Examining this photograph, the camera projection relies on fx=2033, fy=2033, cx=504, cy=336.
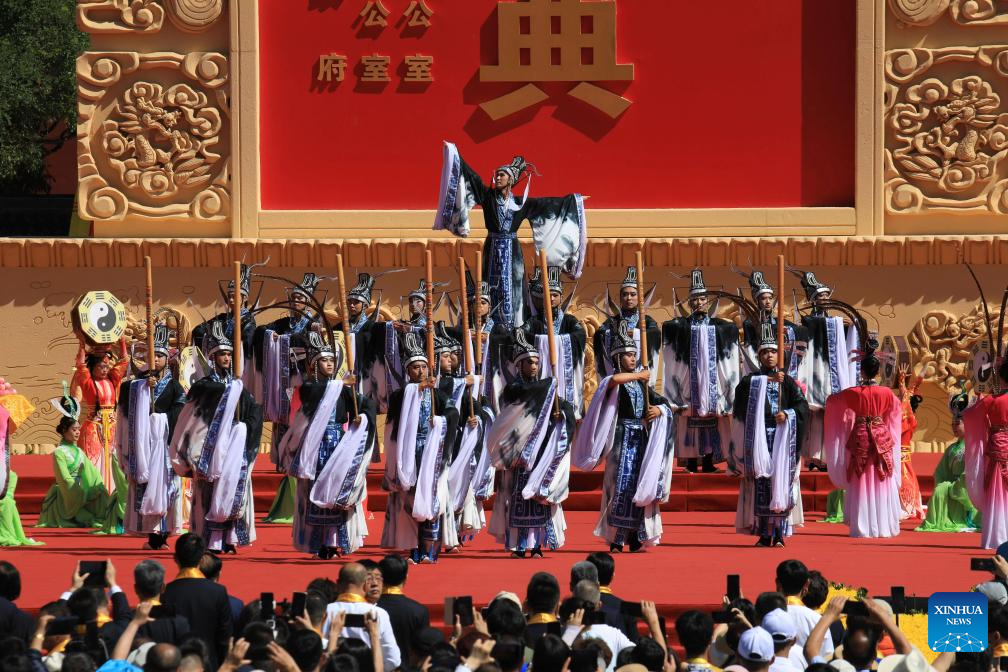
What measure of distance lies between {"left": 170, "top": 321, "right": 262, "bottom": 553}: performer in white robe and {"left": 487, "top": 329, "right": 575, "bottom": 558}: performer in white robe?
62.0 inches

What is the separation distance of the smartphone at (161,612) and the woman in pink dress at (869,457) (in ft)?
22.6

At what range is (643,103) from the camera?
18.8m

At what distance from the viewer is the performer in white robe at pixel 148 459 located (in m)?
13.3

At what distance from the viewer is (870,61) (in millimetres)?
18625

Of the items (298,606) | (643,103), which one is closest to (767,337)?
(643,103)

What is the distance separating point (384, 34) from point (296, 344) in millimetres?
4362

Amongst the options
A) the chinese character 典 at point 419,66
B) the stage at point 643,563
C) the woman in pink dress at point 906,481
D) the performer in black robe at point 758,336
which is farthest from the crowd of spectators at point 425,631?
the chinese character 典 at point 419,66

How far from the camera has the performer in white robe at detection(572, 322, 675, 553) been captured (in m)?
12.7

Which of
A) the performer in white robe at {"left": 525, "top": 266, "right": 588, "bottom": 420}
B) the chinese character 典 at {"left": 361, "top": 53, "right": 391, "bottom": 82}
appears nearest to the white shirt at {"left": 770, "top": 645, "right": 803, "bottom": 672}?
the performer in white robe at {"left": 525, "top": 266, "right": 588, "bottom": 420}

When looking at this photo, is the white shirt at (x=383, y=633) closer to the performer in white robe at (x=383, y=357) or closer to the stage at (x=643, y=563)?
the stage at (x=643, y=563)

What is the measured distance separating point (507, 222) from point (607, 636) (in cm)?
829

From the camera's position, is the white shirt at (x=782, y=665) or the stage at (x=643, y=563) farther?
the stage at (x=643, y=563)

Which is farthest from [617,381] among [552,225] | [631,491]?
[552,225]

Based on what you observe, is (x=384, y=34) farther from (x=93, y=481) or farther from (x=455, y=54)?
(x=93, y=481)
